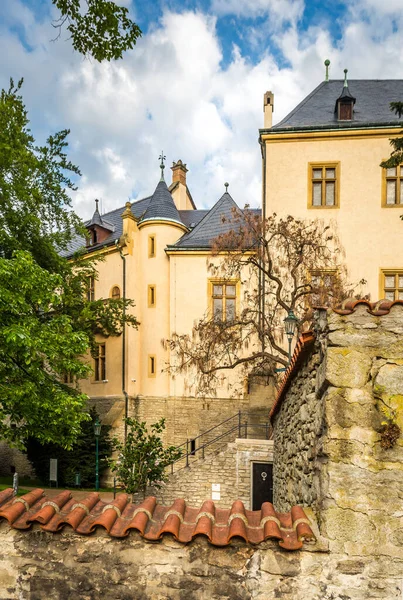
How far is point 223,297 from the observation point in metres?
21.9

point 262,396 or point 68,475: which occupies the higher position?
point 262,396

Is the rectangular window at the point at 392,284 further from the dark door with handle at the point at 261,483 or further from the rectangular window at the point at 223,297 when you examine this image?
the dark door with handle at the point at 261,483

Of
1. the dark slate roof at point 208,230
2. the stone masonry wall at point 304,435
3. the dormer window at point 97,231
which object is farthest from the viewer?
the dormer window at point 97,231

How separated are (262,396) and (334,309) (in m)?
14.9

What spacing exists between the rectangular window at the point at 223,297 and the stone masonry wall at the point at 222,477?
24.7 feet

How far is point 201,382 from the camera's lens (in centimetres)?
1986

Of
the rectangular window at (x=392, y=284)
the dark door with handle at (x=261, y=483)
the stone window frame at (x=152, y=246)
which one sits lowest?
the dark door with handle at (x=261, y=483)

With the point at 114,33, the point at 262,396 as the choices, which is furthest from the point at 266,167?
the point at 114,33

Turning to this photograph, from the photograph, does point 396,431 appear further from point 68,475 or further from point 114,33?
point 68,475

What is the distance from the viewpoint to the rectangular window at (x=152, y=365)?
873 inches

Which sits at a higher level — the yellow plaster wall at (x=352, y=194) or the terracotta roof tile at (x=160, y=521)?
the yellow plaster wall at (x=352, y=194)

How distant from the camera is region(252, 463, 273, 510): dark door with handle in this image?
49.2 ft

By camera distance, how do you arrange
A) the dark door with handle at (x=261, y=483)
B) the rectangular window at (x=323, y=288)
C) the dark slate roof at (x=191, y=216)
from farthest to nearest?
the dark slate roof at (x=191, y=216) < the rectangular window at (x=323, y=288) < the dark door with handle at (x=261, y=483)

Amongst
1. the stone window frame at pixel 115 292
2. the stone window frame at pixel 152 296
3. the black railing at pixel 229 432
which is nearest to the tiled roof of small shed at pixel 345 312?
the black railing at pixel 229 432
